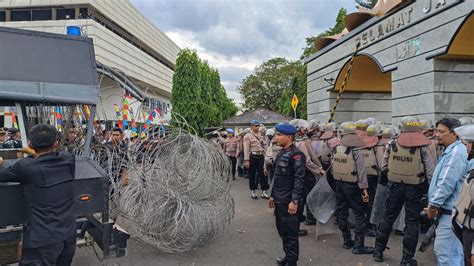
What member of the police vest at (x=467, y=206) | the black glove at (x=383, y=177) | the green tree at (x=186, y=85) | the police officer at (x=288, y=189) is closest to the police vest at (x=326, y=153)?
the black glove at (x=383, y=177)

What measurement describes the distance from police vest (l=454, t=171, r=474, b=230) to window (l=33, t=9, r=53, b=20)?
32649 millimetres

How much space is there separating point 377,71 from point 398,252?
8480mm

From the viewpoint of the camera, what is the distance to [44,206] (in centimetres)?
299

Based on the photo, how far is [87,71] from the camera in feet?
14.2

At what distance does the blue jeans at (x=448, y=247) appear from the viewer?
3.57 metres

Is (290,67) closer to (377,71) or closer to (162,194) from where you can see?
(377,71)

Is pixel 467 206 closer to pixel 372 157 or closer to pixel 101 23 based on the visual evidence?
pixel 372 157

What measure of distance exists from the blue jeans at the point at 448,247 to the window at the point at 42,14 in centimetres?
3240

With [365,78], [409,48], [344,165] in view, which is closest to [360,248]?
[344,165]

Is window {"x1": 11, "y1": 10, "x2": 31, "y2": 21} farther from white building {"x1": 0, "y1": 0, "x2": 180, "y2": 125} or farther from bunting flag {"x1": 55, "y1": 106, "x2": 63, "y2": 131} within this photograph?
bunting flag {"x1": 55, "y1": 106, "x2": 63, "y2": 131}

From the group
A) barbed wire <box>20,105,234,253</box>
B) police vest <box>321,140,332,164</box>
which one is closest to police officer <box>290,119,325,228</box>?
police vest <box>321,140,332,164</box>

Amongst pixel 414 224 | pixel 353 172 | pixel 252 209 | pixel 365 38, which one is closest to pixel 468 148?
pixel 414 224

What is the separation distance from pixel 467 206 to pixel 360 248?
2587 mm

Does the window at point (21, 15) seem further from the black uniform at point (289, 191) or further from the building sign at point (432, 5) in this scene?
the black uniform at point (289, 191)
